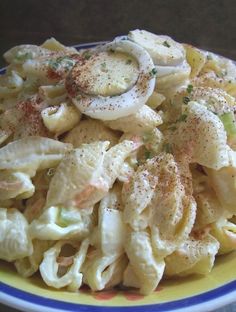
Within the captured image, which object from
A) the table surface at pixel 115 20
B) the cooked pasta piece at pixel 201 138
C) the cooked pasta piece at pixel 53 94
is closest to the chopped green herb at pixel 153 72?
the cooked pasta piece at pixel 201 138

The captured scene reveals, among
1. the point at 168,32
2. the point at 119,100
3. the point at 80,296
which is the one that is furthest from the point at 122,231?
the point at 168,32

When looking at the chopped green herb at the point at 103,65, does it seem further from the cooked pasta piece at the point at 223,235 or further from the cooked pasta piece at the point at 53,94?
the cooked pasta piece at the point at 223,235

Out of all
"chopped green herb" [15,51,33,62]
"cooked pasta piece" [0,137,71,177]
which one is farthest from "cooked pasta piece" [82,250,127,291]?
"chopped green herb" [15,51,33,62]

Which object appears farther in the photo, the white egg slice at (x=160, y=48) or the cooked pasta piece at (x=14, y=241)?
the white egg slice at (x=160, y=48)

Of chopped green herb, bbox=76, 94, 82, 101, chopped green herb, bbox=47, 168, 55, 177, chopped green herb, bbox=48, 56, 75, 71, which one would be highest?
chopped green herb, bbox=76, 94, 82, 101

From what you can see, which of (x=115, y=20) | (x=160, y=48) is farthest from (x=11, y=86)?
(x=115, y=20)

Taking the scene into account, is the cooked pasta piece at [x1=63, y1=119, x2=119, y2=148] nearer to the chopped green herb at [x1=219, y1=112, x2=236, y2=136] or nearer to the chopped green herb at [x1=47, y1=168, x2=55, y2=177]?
the chopped green herb at [x1=47, y1=168, x2=55, y2=177]
